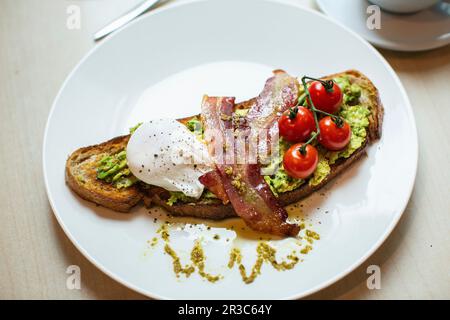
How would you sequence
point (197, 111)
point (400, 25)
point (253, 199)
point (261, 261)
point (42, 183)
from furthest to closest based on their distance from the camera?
point (400, 25)
point (197, 111)
point (42, 183)
point (253, 199)
point (261, 261)

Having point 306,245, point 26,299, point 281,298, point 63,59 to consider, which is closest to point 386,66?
point 306,245

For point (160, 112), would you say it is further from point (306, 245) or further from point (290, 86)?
point (306, 245)

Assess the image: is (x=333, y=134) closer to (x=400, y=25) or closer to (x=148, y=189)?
(x=148, y=189)

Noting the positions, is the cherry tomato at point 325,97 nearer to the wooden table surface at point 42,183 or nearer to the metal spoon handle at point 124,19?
the wooden table surface at point 42,183

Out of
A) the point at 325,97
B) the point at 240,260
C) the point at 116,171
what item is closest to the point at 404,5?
the point at 325,97

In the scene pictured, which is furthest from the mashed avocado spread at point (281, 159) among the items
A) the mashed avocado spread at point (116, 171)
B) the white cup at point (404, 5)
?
the white cup at point (404, 5)
